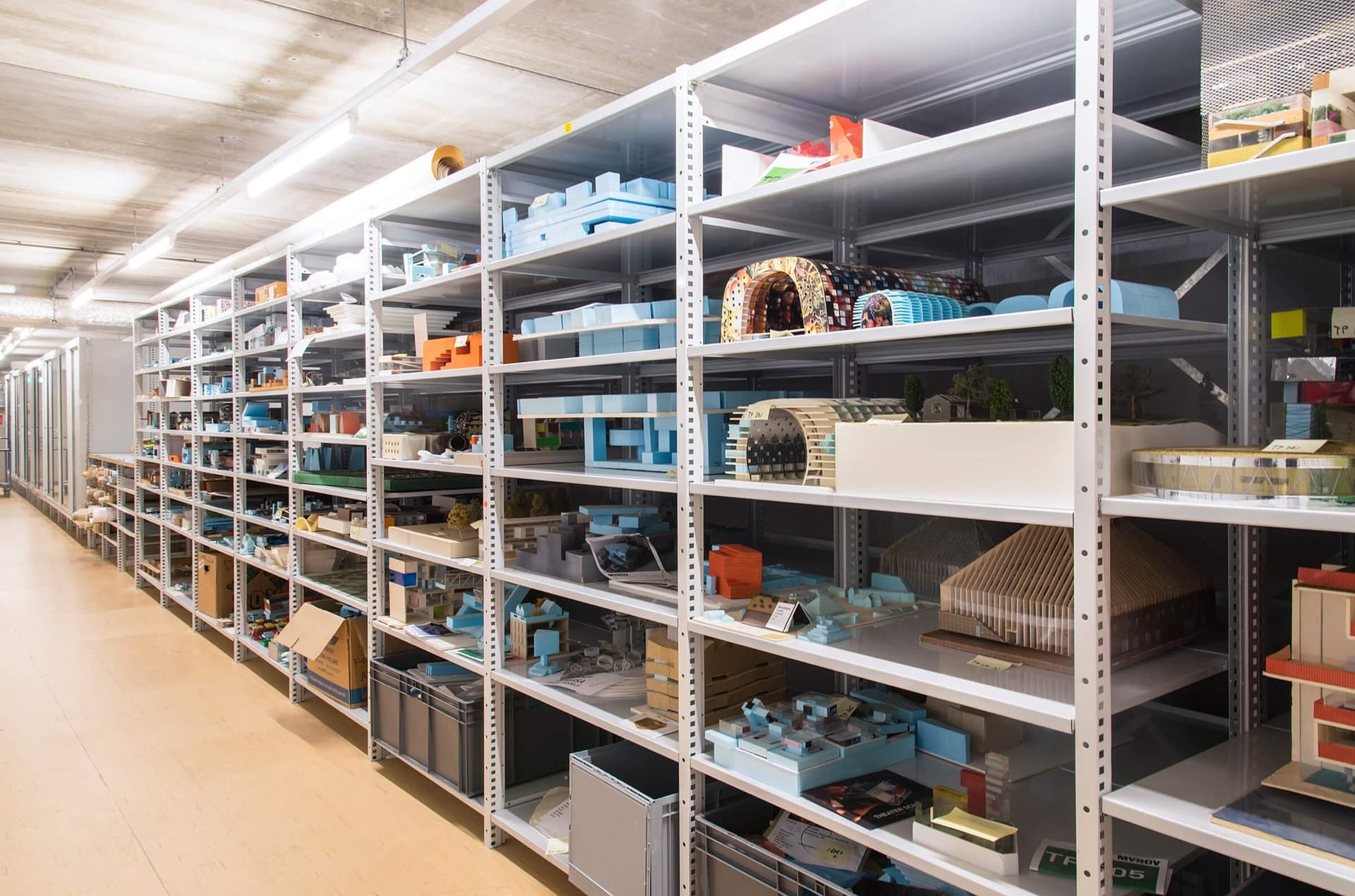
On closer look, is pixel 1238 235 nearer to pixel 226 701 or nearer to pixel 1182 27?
pixel 1182 27

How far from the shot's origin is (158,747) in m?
4.60

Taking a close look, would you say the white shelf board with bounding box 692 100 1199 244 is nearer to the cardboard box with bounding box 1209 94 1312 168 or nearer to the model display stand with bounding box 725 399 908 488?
the cardboard box with bounding box 1209 94 1312 168

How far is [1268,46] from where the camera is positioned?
1.51m

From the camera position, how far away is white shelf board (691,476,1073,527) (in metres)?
1.70

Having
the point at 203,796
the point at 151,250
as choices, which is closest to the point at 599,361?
the point at 203,796

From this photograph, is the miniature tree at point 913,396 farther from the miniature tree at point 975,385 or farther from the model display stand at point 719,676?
the model display stand at point 719,676

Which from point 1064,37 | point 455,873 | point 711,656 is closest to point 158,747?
point 455,873

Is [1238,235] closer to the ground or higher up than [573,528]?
higher up

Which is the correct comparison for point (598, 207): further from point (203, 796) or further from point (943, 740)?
point (203, 796)

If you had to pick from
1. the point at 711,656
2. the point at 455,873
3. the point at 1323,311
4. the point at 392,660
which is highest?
the point at 1323,311

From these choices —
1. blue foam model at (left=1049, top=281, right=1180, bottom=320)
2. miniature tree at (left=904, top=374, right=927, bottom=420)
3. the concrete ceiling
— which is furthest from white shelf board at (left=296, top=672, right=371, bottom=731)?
blue foam model at (left=1049, top=281, right=1180, bottom=320)

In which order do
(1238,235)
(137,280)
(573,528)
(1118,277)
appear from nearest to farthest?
1. (1238,235)
2. (1118,277)
3. (573,528)
4. (137,280)

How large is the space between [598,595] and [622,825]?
67cm

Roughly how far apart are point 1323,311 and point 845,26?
3.83ft
